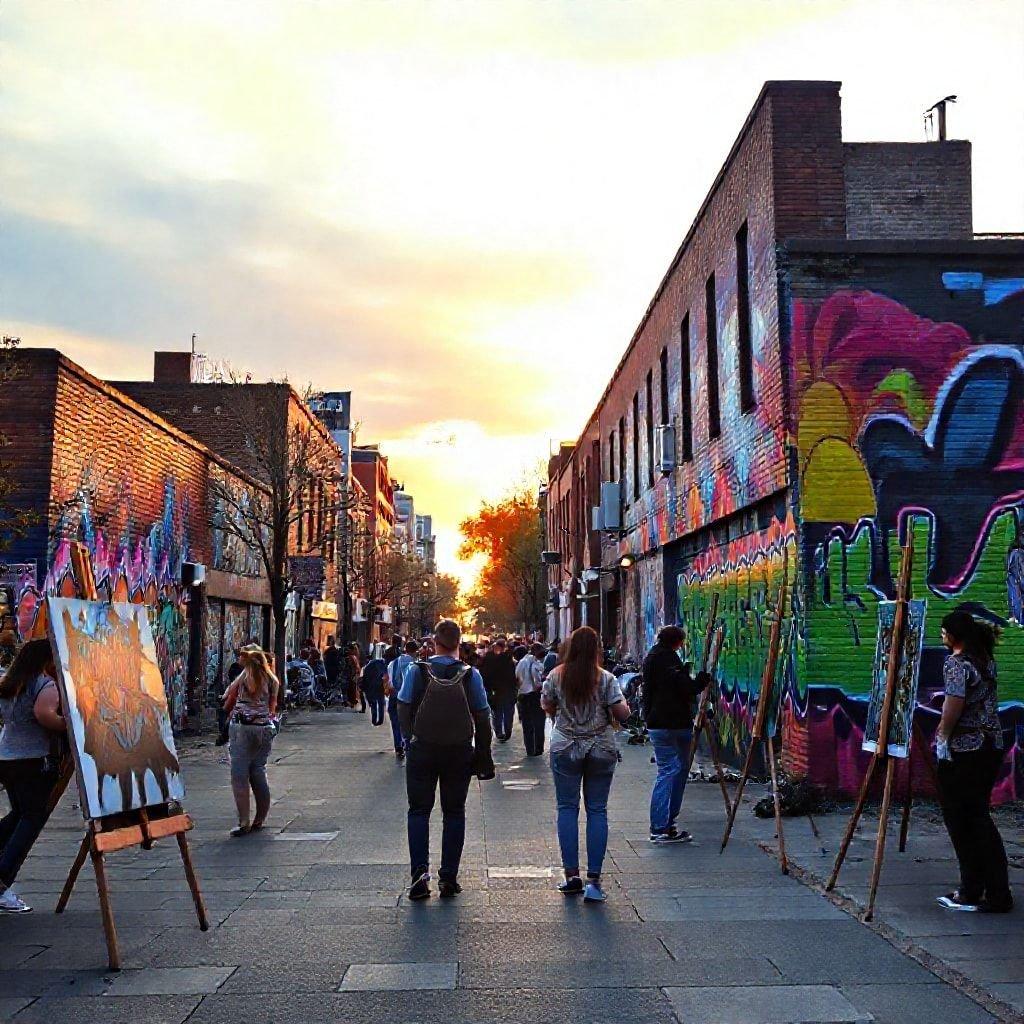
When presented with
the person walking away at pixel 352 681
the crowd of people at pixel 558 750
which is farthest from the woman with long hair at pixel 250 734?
the person walking away at pixel 352 681

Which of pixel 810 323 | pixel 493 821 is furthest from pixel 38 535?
pixel 810 323

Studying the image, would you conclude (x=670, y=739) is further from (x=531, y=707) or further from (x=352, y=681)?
(x=352, y=681)

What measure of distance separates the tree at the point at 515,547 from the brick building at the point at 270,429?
22362mm

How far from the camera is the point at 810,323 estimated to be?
1182cm

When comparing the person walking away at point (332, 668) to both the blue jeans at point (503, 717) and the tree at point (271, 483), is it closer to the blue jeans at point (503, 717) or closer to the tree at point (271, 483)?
the tree at point (271, 483)

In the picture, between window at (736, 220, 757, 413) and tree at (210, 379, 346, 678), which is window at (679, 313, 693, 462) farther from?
tree at (210, 379, 346, 678)

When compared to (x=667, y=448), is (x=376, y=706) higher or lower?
lower

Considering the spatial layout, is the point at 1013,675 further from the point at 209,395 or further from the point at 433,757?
the point at 209,395

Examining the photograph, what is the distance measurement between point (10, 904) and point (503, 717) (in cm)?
1238

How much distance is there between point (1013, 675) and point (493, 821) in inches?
216

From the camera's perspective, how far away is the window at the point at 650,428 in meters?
21.0

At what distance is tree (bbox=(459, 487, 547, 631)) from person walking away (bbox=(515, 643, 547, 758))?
140 feet

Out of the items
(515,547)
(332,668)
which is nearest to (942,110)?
(332,668)

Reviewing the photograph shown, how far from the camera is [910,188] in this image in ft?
58.2
